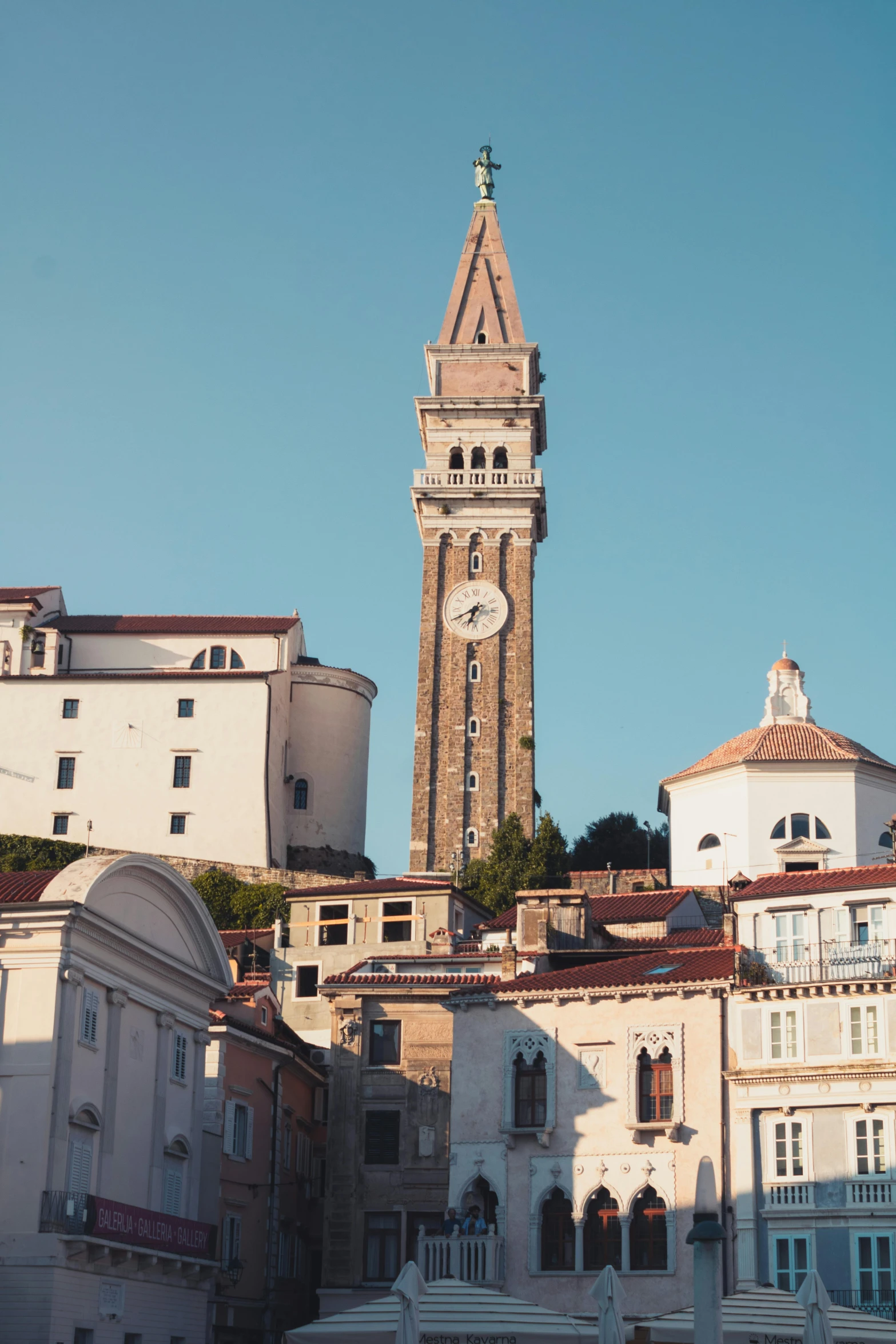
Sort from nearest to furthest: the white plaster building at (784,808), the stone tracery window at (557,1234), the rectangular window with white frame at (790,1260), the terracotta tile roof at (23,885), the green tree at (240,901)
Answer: the rectangular window with white frame at (790,1260) → the terracotta tile roof at (23,885) → the stone tracery window at (557,1234) → the white plaster building at (784,808) → the green tree at (240,901)

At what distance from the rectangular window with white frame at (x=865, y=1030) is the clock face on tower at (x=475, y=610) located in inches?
1856

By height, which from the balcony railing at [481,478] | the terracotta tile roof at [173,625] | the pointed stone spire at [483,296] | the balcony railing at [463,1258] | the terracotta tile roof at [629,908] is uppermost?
the pointed stone spire at [483,296]

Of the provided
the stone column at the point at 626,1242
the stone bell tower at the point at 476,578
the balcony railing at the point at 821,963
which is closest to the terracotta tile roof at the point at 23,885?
the stone column at the point at 626,1242

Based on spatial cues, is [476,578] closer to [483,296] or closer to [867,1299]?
[483,296]

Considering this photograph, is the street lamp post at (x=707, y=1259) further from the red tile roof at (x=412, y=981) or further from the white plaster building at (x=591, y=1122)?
the red tile roof at (x=412, y=981)

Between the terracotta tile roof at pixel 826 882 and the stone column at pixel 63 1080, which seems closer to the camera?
the stone column at pixel 63 1080

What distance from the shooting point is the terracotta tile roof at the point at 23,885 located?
3522 centimetres

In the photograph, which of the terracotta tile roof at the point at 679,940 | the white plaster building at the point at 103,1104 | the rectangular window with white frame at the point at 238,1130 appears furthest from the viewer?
the terracotta tile roof at the point at 679,940

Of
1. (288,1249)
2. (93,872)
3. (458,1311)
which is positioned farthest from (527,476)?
(458,1311)

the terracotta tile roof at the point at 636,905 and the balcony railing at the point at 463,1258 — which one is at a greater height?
the terracotta tile roof at the point at 636,905

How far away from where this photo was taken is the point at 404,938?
56438 millimetres

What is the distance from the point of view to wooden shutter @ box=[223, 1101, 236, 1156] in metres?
41.9

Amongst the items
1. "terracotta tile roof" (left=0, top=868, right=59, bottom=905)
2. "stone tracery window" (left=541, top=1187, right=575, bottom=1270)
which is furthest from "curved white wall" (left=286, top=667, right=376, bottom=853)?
"stone tracery window" (left=541, top=1187, right=575, bottom=1270)

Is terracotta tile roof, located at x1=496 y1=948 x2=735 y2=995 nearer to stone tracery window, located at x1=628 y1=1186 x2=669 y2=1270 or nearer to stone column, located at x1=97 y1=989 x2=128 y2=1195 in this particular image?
stone tracery window, located at x1=628 y1=1186 x2=669 y2=1270
